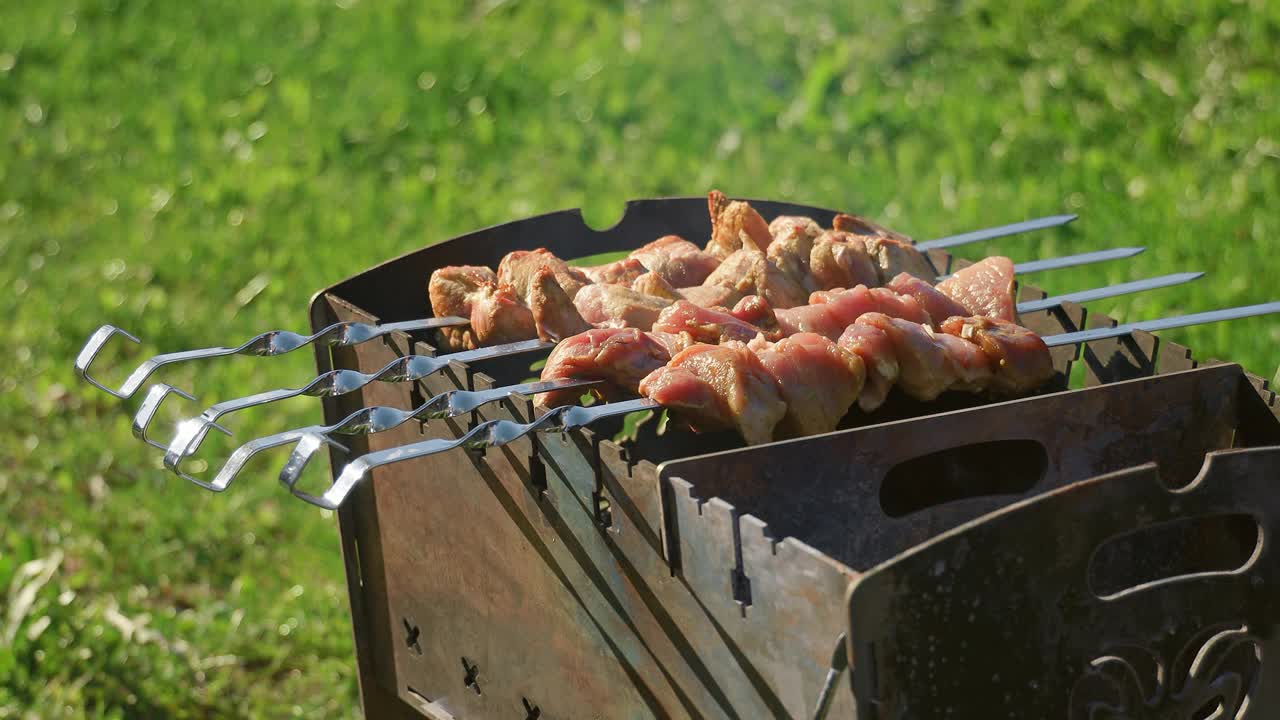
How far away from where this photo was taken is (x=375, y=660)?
327cm

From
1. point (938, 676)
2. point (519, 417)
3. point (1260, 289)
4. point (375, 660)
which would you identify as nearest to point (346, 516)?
point (375, 660)

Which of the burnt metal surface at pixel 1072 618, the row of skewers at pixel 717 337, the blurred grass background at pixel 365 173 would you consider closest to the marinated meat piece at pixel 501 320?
the row of skewers at pixel 717 337

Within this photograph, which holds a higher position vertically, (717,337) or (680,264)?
(680,264)

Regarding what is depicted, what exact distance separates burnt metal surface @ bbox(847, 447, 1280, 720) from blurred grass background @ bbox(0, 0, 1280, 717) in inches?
102

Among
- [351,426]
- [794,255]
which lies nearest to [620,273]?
[794,255]

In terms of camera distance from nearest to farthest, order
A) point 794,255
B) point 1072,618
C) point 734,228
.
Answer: point 1072,618, point 794,255, point 734,228

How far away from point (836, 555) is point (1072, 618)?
0.46 m

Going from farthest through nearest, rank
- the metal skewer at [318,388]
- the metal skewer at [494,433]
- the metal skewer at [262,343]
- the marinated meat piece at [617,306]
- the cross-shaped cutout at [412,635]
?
the cross-shaped cutout at [412,635]
the marinated meat piece at [617,306]
the metal skewer at [262,343]
the metal skewer at [318,388]
the metal skewer at [494,433]

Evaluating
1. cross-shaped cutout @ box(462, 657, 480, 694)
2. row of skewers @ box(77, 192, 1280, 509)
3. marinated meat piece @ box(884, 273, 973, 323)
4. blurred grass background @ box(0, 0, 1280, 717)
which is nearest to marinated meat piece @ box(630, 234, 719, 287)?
row of skewers @ box(77, 192, 1280, 509)

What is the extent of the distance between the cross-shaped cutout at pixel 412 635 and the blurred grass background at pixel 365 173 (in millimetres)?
1155

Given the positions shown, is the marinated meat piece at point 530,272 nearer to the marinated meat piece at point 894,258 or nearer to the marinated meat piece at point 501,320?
the marinated meat piece at point 501,320

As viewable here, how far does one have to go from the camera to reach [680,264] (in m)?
3.16

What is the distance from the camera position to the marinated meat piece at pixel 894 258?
3.12 metres

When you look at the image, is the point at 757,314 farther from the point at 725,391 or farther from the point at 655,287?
the point at 725,391
